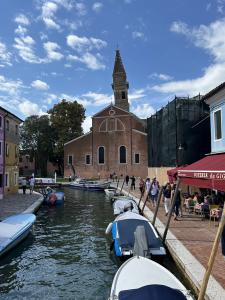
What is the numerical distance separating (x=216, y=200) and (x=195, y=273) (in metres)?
8.22

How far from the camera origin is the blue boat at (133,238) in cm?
973

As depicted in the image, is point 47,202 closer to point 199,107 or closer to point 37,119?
point 199,107

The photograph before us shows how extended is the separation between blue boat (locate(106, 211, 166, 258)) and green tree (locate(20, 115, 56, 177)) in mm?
56765

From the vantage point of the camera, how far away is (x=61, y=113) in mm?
63781

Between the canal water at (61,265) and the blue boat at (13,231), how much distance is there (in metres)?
0.35

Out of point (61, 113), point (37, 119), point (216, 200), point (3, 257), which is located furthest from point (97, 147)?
point (3, 257)

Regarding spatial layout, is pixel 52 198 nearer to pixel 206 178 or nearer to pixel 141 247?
pixel 141 247

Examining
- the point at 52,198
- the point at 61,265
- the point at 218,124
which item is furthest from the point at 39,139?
the point at 61,265

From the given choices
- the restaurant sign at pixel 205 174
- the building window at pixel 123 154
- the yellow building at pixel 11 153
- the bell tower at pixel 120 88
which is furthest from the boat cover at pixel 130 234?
the bell tower at pixel 120 88

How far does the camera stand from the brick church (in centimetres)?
5844

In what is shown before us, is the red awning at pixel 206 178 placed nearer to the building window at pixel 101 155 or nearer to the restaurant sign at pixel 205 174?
the restaurant sign at pixel 205 174

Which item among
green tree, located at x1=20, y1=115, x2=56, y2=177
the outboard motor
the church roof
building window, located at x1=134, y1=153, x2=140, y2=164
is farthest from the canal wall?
the church roof

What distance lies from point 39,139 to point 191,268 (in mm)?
62436

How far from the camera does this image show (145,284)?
259 inches
